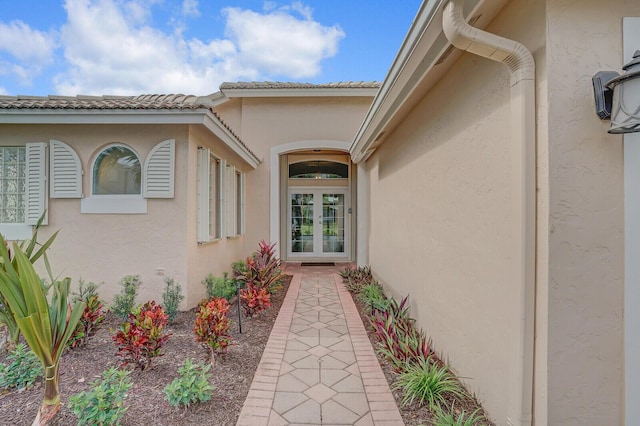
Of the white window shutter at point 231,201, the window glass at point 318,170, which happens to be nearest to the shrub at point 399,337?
the white window shutter at point 231,201

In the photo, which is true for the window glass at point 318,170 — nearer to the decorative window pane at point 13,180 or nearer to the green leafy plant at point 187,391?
the decorative window pane at point 13,180

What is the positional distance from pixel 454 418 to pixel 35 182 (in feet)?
24.2

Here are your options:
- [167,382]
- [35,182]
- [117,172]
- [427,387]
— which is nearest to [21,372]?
[167,382]

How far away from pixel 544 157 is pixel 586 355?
4.31 ft

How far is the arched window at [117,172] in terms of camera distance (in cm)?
596

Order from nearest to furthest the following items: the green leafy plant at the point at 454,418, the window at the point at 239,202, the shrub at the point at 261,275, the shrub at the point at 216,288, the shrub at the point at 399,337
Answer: the green leafy plant at the point at 454,418 → the shrub at the point at 399,337 → the shrub at the point at 216,288 → the shrub at the point at 261,275 → the window at the point at 239,202

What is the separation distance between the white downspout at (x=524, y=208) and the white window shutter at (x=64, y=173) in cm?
646

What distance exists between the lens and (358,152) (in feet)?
28.6

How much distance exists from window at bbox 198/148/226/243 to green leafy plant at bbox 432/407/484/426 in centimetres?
506

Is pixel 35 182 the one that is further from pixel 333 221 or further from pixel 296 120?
pixel 333 221

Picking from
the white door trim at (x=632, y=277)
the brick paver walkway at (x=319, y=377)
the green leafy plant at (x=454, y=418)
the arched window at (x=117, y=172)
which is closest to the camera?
the white door trim at (x=632, y=277)

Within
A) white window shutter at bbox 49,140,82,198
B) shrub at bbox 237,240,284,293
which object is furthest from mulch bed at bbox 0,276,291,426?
white window shutter at bbox 49,140,82,198

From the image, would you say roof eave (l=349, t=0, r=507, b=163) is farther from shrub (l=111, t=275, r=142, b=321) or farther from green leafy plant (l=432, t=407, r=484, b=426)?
shrub (l=111, t=275, r=142, b=321)

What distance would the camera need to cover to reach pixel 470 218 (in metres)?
3.16
